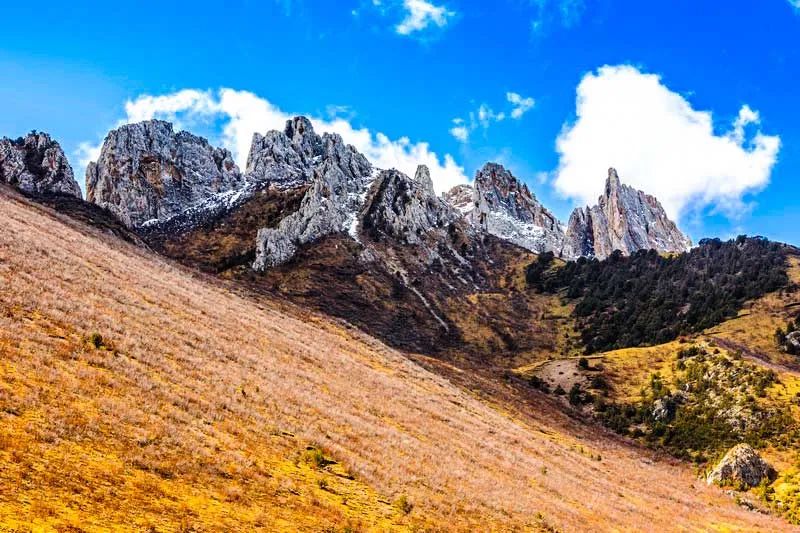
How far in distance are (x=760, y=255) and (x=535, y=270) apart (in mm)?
67835

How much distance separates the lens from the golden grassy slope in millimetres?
12492

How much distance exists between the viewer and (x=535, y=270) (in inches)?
7559

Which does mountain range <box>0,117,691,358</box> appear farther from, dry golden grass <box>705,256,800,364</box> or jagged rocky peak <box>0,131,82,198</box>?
dry golden grass <box>705,256,800,364</box>

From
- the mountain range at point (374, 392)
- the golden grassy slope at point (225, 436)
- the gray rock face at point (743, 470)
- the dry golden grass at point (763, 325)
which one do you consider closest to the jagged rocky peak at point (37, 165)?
the mountain range at point (374, 392)

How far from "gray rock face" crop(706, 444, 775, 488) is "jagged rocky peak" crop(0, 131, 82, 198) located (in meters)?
186

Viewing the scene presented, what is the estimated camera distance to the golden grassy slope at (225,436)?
12492 millimetres

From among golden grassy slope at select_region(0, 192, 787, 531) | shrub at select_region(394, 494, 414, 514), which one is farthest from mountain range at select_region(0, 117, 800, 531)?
A: shrub at select_region(394, 494, 414, 514)

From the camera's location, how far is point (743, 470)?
172ft

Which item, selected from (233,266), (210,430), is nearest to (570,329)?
(233,266)

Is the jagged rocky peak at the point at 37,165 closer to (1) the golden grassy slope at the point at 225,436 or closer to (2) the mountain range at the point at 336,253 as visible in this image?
(2) the mountain range at the point at 336,253

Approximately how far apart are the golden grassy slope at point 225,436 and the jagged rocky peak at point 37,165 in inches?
5899

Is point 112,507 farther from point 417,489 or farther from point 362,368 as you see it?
point 362,368

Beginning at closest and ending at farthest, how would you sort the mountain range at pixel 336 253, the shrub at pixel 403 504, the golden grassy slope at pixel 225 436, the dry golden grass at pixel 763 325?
the golden grassy slope at pixel 225 436, the shrub at pixel 403 504, the dry golden grass at pixel 763 325, the mountain range at pixel 336 253

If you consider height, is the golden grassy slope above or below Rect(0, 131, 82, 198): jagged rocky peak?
below
